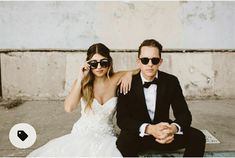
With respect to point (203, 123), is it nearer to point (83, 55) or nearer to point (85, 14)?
point (83, 55)

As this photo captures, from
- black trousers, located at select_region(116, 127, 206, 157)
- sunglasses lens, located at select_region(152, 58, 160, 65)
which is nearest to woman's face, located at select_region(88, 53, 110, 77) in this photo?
sunglasses lens, located at select_region(152, 58, 160, 65)

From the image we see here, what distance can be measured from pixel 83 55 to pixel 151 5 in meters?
1.69

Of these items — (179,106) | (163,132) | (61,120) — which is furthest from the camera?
Result: (61,120)

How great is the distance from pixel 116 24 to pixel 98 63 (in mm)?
3231

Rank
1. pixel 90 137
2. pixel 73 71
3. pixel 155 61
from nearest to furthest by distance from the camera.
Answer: pixel 155 61, pixel 90 137, pixel 73 71

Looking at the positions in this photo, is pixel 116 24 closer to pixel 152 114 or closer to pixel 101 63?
pixel 101 63

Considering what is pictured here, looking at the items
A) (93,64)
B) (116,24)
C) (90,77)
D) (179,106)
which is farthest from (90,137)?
(116,24)

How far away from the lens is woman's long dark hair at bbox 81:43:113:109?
3523 millimetres

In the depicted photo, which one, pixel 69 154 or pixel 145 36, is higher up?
pixel 145 36

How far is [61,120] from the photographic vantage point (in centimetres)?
520

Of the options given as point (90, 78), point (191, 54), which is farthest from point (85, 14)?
point (90, 78)

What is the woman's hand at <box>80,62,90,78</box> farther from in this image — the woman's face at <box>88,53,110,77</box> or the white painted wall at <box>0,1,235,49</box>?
the white painted wall at <box>0,1,235,49</box>

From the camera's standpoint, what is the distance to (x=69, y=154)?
342 cm

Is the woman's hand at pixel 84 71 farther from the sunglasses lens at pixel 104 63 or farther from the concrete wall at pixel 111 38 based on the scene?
the concrete wall at pixel 111 38
